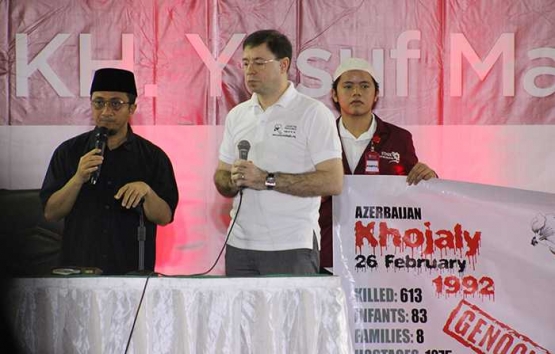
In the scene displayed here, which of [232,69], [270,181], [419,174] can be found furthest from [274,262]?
[232,69]

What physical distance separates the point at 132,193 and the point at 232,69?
2.56ft

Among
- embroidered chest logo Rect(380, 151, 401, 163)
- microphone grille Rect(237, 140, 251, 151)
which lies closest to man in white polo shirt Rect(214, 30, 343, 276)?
microphone grille Rect(237, 140, 251, 151)

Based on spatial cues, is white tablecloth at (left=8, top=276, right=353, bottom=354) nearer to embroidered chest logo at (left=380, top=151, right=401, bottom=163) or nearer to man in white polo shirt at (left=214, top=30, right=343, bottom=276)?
man in white polo shirt at (left=214, top=30, right=343, bottom=276)

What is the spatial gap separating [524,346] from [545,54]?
1.34m

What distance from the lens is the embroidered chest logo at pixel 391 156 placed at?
12.4 ft

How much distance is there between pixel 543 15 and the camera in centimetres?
378

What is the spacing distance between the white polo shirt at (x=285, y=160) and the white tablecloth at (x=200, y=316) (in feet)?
2.72

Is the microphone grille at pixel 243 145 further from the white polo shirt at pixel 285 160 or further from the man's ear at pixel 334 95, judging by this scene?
the man's ear at pixel 334 95

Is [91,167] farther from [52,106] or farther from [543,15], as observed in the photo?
[543,15]

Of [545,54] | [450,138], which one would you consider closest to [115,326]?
[450,138]

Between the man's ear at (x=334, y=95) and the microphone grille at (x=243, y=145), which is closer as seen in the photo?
the microphone grille at (x=243, y=145)

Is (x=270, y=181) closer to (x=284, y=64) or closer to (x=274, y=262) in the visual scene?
(x=274, y=262)

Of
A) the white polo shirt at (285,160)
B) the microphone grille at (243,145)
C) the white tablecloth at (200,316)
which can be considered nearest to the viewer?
the white tablecloth at (200,316)

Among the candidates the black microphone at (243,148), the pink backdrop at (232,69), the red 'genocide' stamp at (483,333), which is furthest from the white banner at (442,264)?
the black microphone at (243,148)
